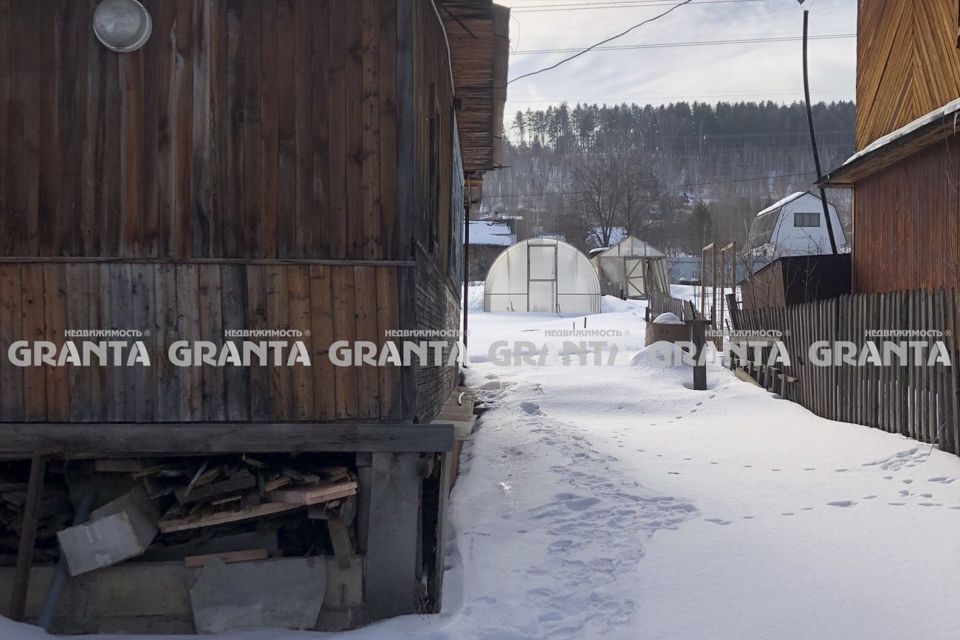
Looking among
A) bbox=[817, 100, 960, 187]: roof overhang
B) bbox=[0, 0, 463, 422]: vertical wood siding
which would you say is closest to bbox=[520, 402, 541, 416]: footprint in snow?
bbox=[0, 0, 463, 422]: vertical wood siding

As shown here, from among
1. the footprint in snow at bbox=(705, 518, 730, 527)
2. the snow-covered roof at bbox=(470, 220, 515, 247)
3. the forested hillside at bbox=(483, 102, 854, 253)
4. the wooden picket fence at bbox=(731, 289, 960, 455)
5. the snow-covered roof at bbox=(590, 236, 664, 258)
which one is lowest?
the footprint in snow at bbox=(705, 518, 730, 527)

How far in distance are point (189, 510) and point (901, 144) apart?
9525 millimetres

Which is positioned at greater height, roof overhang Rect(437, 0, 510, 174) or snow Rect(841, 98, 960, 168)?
roof overhang Rect(437, 0, 510, 174)

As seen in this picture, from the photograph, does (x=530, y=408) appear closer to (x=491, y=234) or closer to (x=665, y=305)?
(x=665, y=305)

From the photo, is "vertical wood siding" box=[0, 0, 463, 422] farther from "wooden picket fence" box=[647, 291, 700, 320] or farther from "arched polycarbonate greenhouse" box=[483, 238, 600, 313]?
"arched polycarbonate greenhouse" box=[483, 238, 600, 313]

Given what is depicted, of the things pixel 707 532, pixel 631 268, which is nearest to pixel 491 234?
pixel 631 268

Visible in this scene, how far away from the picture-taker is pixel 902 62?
34.6ft

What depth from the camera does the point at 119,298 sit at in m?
5.01

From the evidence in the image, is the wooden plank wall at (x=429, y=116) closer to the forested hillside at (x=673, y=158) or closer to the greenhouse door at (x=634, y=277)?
the greenhouse door at (x=634, y=277)

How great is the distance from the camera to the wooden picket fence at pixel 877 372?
22.9ft

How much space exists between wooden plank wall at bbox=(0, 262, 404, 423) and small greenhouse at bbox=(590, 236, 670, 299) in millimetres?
40855

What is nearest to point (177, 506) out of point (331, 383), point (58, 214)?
point (331, 383)

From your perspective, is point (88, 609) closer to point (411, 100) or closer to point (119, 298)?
point (119, 298)

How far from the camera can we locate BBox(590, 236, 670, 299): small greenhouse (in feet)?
150
